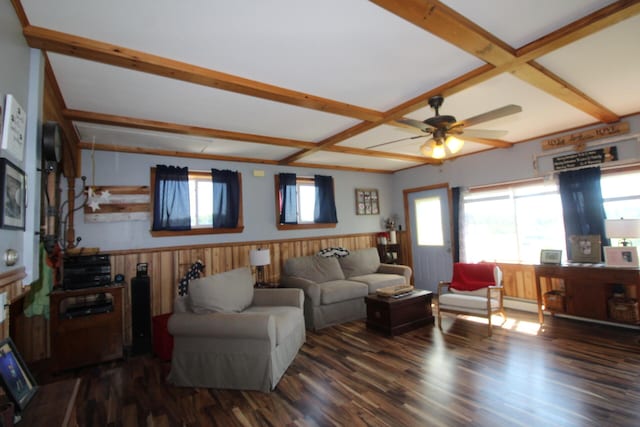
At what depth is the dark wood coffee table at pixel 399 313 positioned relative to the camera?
149 inches

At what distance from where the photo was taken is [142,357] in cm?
347

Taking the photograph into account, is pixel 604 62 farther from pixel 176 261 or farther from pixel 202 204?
pixel 176 261

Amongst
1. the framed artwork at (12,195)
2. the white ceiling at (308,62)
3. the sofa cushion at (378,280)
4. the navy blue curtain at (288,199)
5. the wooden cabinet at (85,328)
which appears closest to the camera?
the framed artwork at (12,195)

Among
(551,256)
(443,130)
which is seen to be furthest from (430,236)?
(443,130)

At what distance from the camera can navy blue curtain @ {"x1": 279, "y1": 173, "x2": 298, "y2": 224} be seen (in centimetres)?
509

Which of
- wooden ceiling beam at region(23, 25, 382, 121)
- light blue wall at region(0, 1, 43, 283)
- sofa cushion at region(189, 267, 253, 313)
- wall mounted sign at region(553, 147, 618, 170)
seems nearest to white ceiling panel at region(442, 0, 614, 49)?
wooden ceiling beam at region(23, 25, 382, 121)

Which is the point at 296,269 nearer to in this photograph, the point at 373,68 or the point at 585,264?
the point at 373,68

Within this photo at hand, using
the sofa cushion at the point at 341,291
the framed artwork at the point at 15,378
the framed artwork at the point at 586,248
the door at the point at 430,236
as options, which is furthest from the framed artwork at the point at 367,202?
the framed artwork at the point at 15,378

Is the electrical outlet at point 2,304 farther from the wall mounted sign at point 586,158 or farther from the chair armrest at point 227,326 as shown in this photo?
the wall mounted sign at point 586,158

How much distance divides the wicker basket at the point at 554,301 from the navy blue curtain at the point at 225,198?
4.53m

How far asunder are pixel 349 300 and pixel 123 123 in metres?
3.52

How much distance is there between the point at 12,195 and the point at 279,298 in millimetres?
2520

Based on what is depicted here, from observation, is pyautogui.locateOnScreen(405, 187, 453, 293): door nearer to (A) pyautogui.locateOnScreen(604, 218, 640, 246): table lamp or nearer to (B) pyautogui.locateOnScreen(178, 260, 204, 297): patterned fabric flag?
(A) pyautogui.locateOnScreen(604, 218, 640, 246): table lamp

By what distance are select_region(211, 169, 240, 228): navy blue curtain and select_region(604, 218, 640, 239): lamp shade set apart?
15.8 ft
